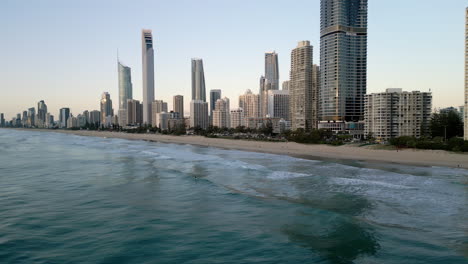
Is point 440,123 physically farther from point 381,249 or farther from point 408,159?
point 381,249

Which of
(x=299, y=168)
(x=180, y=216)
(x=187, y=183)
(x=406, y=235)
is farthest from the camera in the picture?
(x=299, y=168)

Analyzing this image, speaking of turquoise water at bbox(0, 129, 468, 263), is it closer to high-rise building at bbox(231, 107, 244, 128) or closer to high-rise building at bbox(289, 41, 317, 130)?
high-rise building at bbox(289, 41, 317, 130)

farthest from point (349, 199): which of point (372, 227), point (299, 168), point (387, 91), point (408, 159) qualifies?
point (387, 91)

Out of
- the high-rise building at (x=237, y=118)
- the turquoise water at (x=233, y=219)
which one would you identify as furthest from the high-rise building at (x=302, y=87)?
the turquoise water at (x=233, y=219)

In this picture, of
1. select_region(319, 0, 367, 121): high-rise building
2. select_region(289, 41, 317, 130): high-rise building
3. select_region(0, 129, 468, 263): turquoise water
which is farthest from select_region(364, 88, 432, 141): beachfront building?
select_region(0, 129, 468, 263): turquoise water

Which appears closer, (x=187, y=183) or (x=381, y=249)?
(x=381, y=249)

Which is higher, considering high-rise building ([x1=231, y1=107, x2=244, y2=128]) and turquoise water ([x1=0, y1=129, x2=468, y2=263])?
high-rise building ([x1=231, y1=107, x2=244, y2=128])

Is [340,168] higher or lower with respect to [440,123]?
lower
